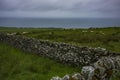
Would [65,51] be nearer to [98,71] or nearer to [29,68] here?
[29,68]

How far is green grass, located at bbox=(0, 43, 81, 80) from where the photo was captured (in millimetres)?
17094

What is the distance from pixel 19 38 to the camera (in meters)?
28.1

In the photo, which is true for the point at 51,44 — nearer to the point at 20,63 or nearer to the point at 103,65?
the point at 20,63

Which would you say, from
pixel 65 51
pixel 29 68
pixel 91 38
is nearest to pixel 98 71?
pixel 65 51

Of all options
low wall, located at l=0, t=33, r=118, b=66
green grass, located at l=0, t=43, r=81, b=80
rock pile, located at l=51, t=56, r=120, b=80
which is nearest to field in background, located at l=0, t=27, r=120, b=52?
low wall, located at l=0, t=33, r=118, b=66

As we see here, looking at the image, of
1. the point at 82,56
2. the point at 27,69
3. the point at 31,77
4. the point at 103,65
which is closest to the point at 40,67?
the point at 27,69

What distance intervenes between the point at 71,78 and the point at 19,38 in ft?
63.2

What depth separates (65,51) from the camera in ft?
63.7

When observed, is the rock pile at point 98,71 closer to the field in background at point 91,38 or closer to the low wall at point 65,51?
the low wall at point 65,51

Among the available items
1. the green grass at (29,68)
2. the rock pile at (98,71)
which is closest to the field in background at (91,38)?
the green grass at (29,68)

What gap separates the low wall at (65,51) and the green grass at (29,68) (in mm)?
518

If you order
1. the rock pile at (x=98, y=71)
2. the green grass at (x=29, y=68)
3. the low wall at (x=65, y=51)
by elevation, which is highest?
the rock pile at (x=98, y=71)

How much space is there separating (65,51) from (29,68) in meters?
3.13

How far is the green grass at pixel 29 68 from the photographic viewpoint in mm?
17094
